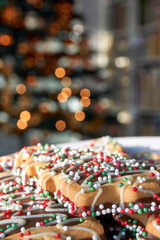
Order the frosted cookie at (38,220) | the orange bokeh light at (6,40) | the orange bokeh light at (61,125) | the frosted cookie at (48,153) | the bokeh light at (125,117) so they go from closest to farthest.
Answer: the frosted cookie at (38,220) < the frosted cookie at (48,153) < the orange bokeh light at (6,40) < the orange bokeh light at (61,125) < the bokeh light at (125,117)

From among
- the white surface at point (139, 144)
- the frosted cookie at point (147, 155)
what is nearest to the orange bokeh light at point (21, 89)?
the white surface at point (139, 144)

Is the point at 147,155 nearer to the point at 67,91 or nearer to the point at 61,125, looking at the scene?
the point at 61,125

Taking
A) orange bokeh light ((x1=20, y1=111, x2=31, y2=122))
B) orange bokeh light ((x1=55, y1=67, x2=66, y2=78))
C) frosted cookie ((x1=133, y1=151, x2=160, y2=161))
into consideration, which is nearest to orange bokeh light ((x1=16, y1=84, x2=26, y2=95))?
orange bokeh light ((x1=20, y1=111, x2=31, y2=122))

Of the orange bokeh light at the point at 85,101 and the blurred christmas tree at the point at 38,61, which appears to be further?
the orange bokeh light at the point at 85,101

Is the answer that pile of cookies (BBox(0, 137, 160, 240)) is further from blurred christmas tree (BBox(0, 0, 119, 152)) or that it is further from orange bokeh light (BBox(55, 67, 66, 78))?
orange bokeh light (BBox(55, 67, 66, 78))

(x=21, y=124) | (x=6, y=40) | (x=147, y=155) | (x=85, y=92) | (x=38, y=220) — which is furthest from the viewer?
(x=85, y=92)

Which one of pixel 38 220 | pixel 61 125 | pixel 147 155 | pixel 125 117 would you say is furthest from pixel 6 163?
pixel 125 117

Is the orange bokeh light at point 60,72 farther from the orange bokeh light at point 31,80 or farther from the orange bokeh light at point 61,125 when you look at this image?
the orange bokeh light at point 61,125
